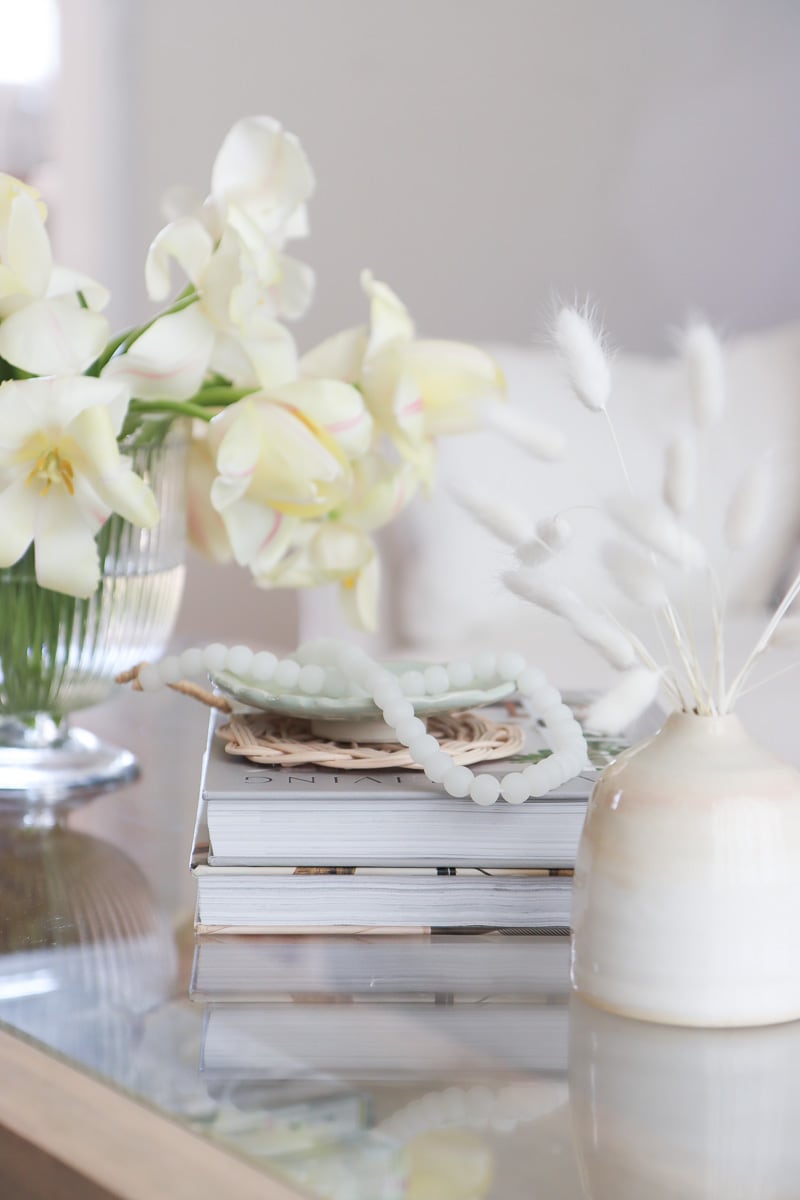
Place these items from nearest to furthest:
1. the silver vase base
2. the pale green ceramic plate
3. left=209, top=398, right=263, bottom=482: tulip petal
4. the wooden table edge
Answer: the wooden table edge → the pale green ceramic plate → left=209, top=398, right=263, bottom=482: tulip petal → the silver vase base

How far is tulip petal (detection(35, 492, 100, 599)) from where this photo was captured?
30.6 inches

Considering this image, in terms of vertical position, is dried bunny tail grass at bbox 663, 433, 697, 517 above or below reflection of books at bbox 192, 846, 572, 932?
above

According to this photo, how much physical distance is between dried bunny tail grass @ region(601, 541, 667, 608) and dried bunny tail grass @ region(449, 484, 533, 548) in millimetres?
38

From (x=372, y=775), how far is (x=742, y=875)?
224 millimetres

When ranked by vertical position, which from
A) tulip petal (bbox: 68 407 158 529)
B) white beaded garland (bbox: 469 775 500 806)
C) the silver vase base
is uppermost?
tulip petal (bbox: 68 407 158 529)

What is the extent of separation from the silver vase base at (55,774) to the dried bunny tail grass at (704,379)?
0.56 meters

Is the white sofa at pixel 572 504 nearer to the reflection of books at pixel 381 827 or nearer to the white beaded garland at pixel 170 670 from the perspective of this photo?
the white beaded garland at pixel 170 670

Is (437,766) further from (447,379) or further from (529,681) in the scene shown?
A: (447,379)

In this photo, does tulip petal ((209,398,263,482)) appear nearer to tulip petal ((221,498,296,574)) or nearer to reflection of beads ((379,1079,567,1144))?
tulip petal ((221,498,296,574))

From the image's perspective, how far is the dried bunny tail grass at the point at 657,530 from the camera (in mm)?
457

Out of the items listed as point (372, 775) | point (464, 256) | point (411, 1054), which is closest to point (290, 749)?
point (372, 775)

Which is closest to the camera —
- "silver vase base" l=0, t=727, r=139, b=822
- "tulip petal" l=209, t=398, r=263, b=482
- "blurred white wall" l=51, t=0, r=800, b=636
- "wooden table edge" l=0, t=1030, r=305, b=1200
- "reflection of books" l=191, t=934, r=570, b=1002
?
"wooden table edge" l=0, t=1030, r=305, b=1200

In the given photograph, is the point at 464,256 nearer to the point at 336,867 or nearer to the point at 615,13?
the point at 615,13

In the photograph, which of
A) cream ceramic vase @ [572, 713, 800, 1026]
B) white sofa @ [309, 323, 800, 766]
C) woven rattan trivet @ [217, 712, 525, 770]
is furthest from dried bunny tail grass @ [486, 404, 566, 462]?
white sofa @ [309, 323, 800, 766]
